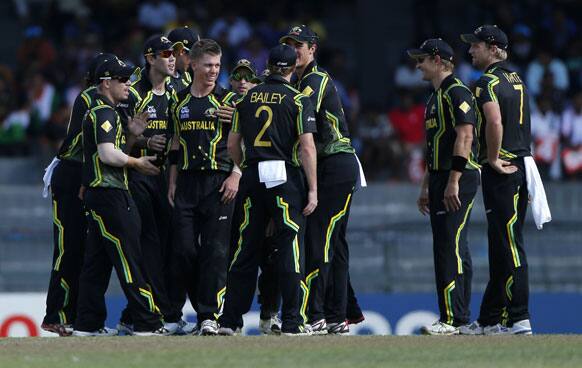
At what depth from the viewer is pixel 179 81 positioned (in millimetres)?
14211

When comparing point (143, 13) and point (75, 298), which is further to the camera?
point (143, 13)

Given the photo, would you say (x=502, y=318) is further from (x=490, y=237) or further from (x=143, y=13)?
(x=143, y=13)

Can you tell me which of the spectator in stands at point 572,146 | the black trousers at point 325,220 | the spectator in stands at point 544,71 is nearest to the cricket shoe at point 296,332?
the black trousers at point 325,220

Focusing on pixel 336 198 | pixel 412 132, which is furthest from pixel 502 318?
pixel 412 132

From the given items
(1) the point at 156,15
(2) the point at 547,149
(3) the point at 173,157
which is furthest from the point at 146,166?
(1) the point at 156,15

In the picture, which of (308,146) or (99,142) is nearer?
(308,146)

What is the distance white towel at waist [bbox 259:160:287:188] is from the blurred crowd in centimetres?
892

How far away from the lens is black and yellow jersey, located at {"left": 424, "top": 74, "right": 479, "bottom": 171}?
43.2ft

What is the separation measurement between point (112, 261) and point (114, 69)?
161cm

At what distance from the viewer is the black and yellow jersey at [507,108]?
44.2 feet

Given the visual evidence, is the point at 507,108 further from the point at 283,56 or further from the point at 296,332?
the point at 296,332

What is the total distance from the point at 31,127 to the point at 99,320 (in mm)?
8968

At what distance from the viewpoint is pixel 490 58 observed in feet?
45.1

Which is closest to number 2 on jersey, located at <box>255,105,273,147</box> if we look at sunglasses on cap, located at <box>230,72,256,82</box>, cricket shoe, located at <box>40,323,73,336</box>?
sunglasses on cap, located at <box>230,72,256,82</box>
